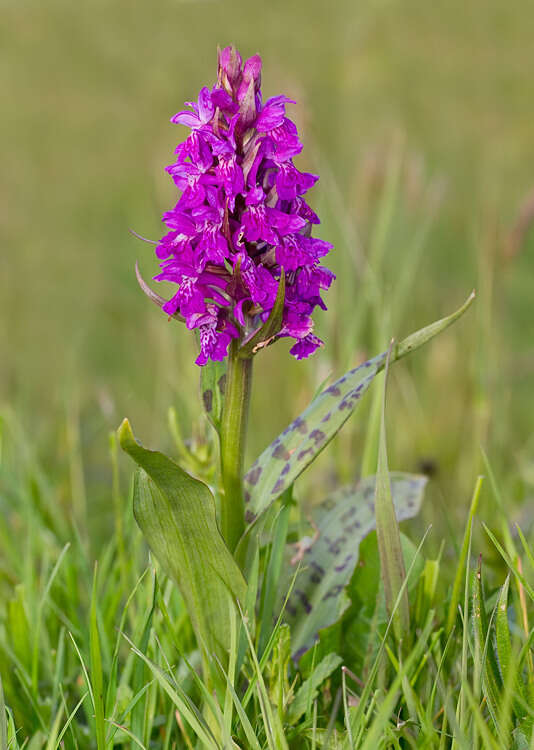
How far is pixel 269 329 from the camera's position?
0.96 m

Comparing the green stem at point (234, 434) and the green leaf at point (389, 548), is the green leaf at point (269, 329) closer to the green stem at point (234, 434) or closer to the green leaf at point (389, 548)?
the green stem at point (234, 434)

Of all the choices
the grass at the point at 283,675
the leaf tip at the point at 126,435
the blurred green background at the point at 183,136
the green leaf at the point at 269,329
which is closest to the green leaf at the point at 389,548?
the grass at the point at 283,675

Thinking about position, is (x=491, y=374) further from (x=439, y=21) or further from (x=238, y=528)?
(x=439, y=21)

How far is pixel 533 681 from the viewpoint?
3.22 feet

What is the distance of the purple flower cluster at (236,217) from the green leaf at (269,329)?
0.02 metres

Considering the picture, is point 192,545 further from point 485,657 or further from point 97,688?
point 485,657

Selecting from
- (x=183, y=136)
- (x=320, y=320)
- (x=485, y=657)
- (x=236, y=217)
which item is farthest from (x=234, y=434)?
(x=183, y=136)

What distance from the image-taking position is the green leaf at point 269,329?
2.97ft

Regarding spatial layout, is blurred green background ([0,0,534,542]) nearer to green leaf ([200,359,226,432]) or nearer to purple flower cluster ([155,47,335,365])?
Result: green leaf ([200,359,226,432])

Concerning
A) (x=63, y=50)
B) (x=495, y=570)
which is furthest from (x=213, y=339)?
(x=63, y=50)

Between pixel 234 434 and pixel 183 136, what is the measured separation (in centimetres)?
270

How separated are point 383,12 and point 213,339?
469cm

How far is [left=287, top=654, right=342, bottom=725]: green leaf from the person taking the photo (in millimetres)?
982

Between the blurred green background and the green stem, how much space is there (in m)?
1.82
